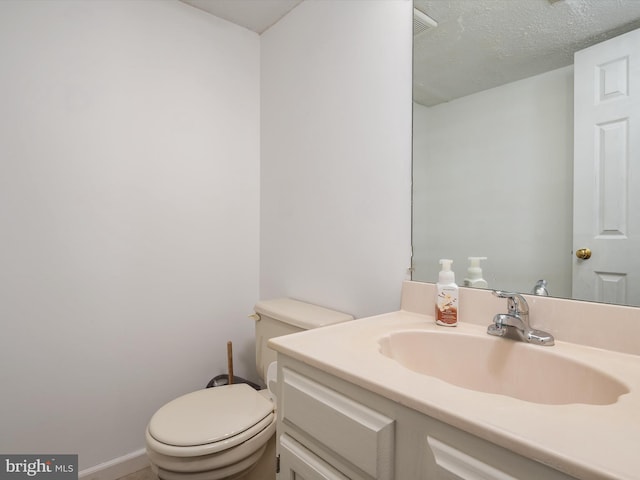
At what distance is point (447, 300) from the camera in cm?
93

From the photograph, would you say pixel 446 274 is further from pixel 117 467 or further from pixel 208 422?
pixel 117 467

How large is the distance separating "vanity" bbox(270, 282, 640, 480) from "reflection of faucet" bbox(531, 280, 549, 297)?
3 cm

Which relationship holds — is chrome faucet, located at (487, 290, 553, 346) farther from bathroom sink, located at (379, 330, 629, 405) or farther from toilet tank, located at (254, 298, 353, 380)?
toilet tank, located at (254, 298, 353, 380)

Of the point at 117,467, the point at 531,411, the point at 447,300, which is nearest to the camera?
the point at 531,411

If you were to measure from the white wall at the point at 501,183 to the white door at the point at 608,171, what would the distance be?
3 centimetres

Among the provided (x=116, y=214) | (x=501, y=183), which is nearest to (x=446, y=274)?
(x=501, y=183)

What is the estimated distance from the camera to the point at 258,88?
1.93 metres

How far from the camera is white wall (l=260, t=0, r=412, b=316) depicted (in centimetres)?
120

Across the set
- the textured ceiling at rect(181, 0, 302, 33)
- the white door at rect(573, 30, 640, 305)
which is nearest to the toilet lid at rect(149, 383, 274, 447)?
the white door at rect(573, 30, 640, 305)

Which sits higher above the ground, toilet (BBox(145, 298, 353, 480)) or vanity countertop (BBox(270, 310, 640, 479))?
vanity countertop (BBox(270, 310, 640, 479))

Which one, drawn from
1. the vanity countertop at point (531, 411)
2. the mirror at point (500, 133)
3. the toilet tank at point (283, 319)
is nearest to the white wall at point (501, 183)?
the mirror at point (500, 133)

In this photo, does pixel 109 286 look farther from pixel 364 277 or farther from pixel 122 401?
pixel 364 277

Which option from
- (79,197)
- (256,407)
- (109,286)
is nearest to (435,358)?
(256,407)

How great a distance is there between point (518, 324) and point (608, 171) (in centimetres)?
42
